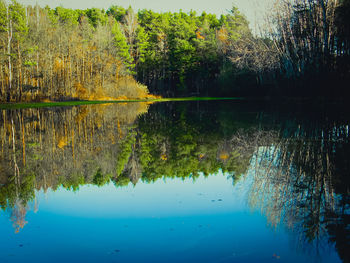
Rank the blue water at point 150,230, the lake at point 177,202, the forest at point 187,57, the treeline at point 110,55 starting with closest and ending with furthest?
the blue water at point 150,230 < the lake at point 177,202 < the forest at point 187,57 < the treeline at point 110,55

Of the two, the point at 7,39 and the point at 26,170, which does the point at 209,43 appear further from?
the point at 26,170

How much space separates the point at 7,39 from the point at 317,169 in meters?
30.1

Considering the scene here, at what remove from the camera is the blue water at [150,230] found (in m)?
3.00

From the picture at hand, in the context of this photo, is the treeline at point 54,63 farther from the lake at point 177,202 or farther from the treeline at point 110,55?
the lake at point 177,202

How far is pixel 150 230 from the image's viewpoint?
3529 millimetres

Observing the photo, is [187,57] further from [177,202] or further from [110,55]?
[177,202]

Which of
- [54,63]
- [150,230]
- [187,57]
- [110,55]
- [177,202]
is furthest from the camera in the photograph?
[187,57]

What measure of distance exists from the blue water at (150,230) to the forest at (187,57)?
20.8m

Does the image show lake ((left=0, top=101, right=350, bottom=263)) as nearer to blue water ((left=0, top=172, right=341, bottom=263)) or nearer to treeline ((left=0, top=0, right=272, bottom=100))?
blue water ((left=0, top=172, right=341, bottom=263))

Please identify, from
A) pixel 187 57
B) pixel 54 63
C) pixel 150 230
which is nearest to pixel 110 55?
pixel 54 63

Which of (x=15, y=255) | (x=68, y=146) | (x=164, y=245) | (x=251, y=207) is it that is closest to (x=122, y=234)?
(x=164, y=245)

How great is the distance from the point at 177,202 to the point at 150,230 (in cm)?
96

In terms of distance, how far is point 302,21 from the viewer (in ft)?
84.0

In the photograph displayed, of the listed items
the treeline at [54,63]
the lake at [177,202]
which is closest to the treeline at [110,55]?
the treeline at [54,63]
